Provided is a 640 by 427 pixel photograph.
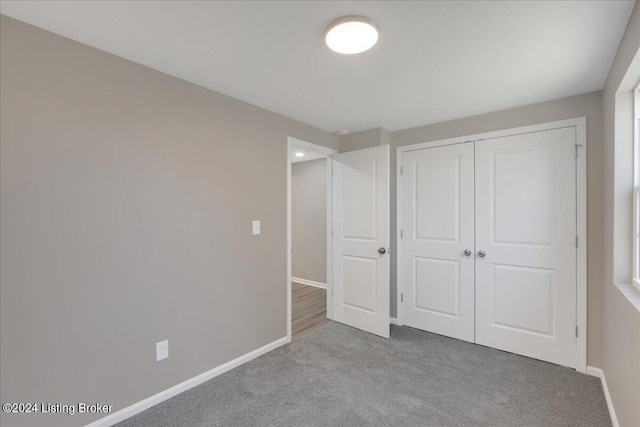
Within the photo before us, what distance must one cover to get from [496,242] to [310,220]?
10.4ft

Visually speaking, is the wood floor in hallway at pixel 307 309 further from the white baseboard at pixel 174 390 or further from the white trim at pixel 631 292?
the white trim at pixel 631 292

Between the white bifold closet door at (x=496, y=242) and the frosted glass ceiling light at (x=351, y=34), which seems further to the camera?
the white bifold closet door at (x=496, y=242)

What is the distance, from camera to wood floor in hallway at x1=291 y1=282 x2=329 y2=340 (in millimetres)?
3311

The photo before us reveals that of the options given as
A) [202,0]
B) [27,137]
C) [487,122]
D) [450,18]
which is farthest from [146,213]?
[487,122]

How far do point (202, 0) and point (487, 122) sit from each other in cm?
259

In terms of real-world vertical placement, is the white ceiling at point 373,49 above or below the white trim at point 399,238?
above

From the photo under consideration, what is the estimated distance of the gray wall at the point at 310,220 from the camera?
5098mm

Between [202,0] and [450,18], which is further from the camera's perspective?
[450,18]

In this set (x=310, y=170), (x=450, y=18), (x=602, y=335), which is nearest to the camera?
(x=450, y=18)

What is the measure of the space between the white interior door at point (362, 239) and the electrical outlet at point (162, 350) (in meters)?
1.94

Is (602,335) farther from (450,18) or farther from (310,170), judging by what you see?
(310,170)

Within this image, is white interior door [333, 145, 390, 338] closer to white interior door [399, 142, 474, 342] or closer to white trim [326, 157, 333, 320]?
white trim [326, 157, 333, 320]

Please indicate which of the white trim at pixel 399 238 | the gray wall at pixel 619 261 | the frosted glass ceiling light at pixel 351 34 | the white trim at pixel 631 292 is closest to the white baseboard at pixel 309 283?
the white trim at pixel 399 238

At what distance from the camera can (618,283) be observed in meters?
1.79
